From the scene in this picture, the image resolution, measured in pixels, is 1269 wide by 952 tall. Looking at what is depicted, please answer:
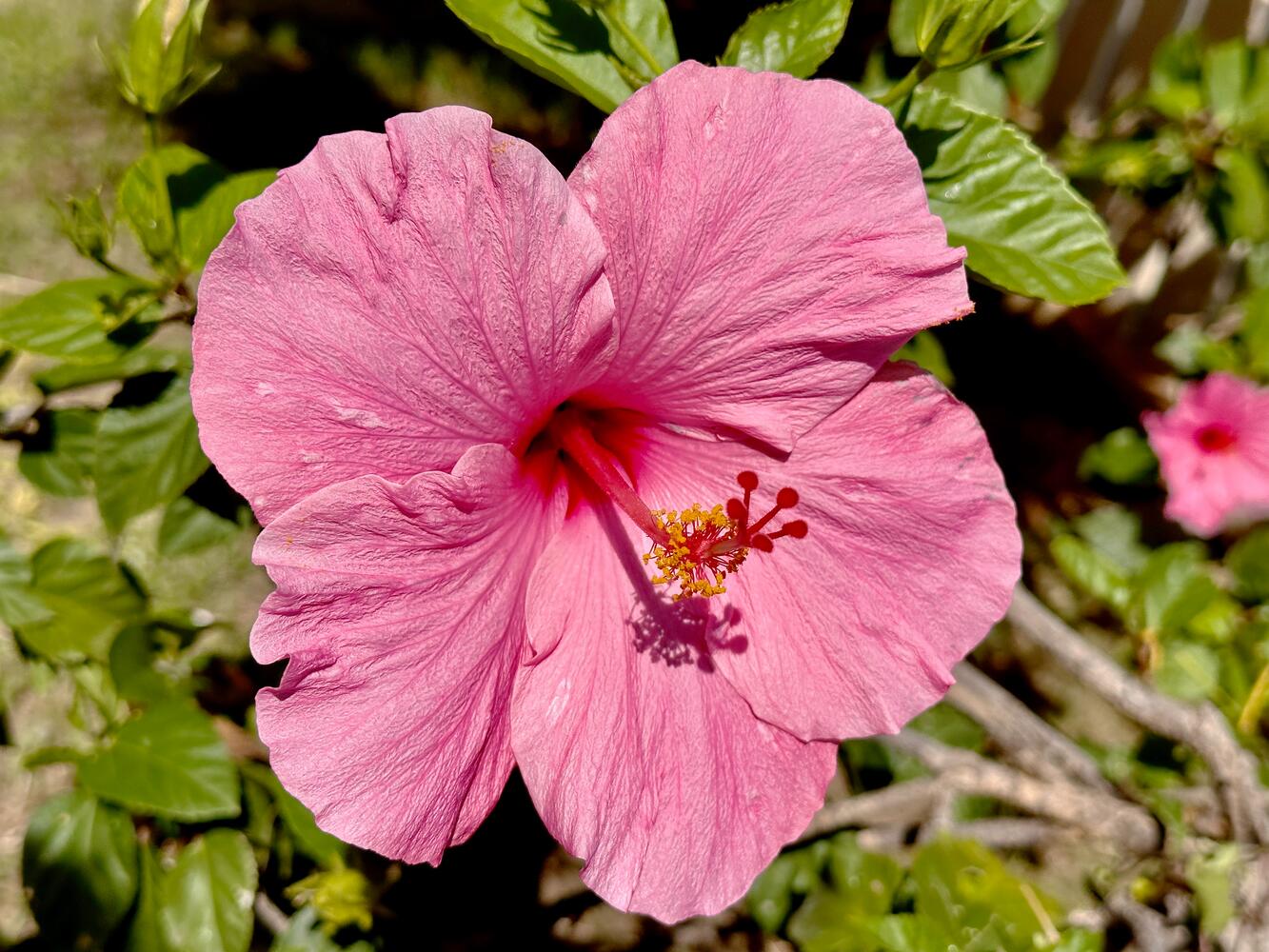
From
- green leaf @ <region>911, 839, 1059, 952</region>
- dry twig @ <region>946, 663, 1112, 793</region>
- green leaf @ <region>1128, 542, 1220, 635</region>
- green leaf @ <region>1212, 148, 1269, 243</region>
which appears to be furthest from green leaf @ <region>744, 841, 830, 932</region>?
green leaf @ <region>1212, 148, 1269, 243</region>

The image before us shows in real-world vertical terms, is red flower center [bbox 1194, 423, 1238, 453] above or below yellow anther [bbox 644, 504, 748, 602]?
below

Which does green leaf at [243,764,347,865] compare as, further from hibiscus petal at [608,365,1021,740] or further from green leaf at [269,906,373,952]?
hibiscus petal at [608,365,1021,740]

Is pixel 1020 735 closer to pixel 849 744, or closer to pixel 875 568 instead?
pixel 849 744

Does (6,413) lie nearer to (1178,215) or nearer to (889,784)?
(889,784)

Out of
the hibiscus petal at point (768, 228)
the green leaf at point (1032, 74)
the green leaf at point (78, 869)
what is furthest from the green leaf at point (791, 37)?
the green leaf at point (78, 869)

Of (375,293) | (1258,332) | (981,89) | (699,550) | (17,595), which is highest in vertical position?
(981,89)

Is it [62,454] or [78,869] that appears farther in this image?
[62,454]

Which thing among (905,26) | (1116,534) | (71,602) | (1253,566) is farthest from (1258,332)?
(71,602)

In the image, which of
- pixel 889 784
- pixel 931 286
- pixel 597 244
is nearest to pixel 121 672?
pixel 597 244
